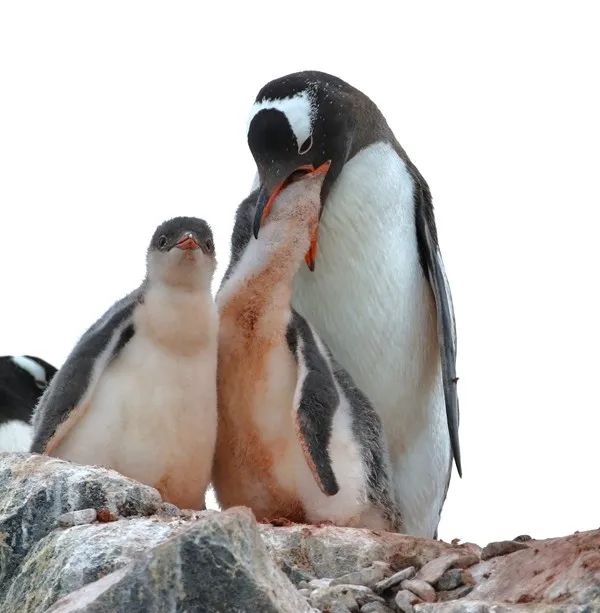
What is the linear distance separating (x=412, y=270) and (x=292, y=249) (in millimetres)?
1161

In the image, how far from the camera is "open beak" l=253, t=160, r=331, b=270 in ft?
20.4

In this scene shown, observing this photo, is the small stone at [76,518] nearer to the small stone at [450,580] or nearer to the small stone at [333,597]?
the small stone at [333,597]

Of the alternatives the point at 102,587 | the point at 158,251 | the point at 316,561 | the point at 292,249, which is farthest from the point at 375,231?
the point at 102,587

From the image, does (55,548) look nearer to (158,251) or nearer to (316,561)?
(316,561)

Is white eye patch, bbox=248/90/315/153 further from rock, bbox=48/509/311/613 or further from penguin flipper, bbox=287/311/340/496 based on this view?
rock, bbox=48/509/311/613

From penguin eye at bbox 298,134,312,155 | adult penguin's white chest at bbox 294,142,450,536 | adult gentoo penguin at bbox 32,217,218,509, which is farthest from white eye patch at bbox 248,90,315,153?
adult gentoo penguin at bbox 32,217,218,509

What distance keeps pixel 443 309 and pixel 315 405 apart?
1647 millimetres

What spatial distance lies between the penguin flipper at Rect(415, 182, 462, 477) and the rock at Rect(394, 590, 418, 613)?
2.50 m

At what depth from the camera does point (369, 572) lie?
4.75 m

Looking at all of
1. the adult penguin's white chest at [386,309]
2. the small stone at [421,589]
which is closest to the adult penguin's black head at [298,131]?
the adult penguin's white chest at [386,309]

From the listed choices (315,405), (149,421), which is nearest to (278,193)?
(315,405)

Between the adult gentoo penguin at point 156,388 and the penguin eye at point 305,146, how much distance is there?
110cm

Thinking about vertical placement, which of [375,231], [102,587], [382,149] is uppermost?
[382,149]

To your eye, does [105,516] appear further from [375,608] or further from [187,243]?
[187,243]
